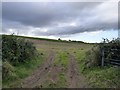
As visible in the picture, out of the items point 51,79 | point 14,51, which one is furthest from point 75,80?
point 14,51

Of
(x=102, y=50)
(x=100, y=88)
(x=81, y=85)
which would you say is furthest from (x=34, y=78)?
(x=102, y=50)

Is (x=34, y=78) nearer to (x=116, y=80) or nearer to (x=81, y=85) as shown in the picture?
(x=81, y=85)

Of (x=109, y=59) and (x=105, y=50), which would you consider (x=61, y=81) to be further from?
(x=105, y=50)

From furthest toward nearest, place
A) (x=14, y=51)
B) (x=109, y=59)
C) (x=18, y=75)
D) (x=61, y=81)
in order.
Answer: (x=14, y=51)
(x=109, y=59)
(x=18, y=75)
(x=61, y=81)

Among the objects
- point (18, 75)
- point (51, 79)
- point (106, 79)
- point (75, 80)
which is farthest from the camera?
point (18, 75)

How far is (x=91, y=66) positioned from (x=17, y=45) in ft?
19.7

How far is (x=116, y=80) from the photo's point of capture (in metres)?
13.9

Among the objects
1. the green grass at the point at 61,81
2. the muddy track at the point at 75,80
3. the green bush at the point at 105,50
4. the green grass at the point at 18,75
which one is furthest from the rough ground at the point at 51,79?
the green bush at the point at 105,50

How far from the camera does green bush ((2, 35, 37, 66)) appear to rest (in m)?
18.8

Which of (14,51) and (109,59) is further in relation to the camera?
(14,51)

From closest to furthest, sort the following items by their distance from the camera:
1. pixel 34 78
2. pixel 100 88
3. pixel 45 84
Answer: pixel 100 88 < pixel 45 84 < pixel 34 78

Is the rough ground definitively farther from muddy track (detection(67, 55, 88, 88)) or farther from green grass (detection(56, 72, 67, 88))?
green grass (detection(56, 72, 67, 88))

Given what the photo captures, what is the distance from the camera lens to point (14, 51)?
2027 cm

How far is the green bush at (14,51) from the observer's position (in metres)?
18.8
